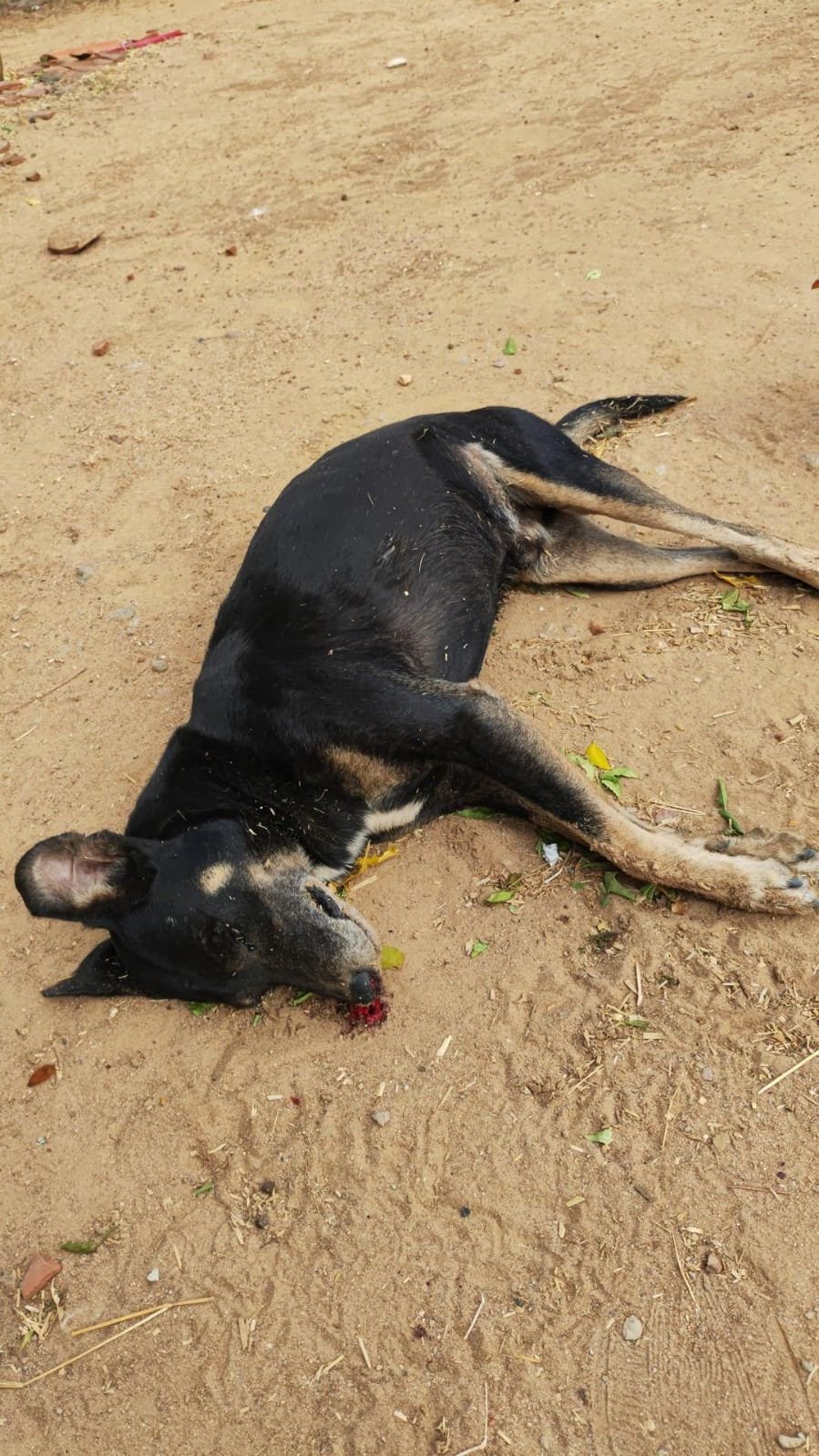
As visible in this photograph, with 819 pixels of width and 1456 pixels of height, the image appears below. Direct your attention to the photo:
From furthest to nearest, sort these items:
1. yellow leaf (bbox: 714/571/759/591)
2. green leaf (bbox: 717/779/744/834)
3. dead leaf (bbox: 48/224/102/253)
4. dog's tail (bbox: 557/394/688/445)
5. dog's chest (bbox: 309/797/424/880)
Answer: dead leaf (bbox: 48/224/102/253), dog's tail (bbox: 557/394/688/445), yellow leaf (bbox: 714/571/759/591), dog's chest (bbox: 309/797/424/880), green leaf (bbox: 717/779/744/834)

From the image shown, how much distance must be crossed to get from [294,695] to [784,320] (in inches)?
168

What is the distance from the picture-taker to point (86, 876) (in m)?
3.46

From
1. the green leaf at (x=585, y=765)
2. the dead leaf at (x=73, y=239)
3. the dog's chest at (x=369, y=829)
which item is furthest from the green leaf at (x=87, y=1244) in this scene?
the dead leaf at (x=73, y=239)

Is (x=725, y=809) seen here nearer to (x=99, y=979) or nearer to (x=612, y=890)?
(x=612, y=890)

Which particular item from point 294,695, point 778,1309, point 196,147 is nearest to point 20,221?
point 196,147

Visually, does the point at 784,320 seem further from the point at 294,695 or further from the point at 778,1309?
the point at 778,1309

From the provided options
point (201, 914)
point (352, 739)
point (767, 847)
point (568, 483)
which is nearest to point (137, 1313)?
point (201, 914)

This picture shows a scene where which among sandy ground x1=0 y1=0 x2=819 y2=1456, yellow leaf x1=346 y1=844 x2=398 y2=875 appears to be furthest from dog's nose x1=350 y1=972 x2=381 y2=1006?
yellow leaf x1=346 y1=844 x2=398 y2=875

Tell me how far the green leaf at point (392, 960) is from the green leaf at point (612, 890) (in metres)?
0.76

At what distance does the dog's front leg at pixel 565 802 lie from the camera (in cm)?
356

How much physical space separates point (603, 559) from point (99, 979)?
2.98 meters

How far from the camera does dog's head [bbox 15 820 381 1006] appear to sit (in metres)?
3.45

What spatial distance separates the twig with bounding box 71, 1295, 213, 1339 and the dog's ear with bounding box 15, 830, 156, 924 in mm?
1200

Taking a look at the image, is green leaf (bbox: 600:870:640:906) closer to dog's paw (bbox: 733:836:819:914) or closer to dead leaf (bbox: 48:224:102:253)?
dog's paw (bbox: 733:836:819:914)
